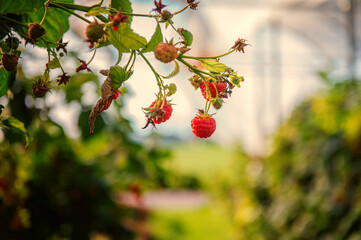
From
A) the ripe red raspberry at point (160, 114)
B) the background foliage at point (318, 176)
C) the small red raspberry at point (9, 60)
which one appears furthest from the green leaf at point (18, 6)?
the background foliage at point (318, 176)

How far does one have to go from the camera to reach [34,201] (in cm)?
170

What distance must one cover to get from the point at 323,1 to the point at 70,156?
5000mm

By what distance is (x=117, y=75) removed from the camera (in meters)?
0.41

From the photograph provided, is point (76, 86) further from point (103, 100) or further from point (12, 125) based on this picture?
point (103, 100)

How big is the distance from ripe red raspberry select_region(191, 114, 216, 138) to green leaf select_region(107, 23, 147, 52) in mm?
121

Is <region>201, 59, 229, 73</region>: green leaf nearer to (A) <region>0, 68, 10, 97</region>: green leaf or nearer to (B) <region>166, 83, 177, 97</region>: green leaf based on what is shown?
(B) <region>166, 83, 177, 97</region>: green leaf

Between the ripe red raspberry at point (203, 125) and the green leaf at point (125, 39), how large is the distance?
0.40 feet

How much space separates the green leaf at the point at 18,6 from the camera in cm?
37

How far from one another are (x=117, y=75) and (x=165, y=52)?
0.18 ft

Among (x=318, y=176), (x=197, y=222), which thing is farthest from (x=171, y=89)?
(x=197, y=222)

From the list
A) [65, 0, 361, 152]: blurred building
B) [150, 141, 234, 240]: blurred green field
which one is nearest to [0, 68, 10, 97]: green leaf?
[150, 141, 234, 240]: blurred green field

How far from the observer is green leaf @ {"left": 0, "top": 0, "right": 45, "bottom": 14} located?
1.23 ft

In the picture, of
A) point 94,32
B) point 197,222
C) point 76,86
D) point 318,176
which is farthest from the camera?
point 197,222

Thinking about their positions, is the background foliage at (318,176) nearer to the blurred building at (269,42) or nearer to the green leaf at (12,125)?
the green leaf at (12,125)
